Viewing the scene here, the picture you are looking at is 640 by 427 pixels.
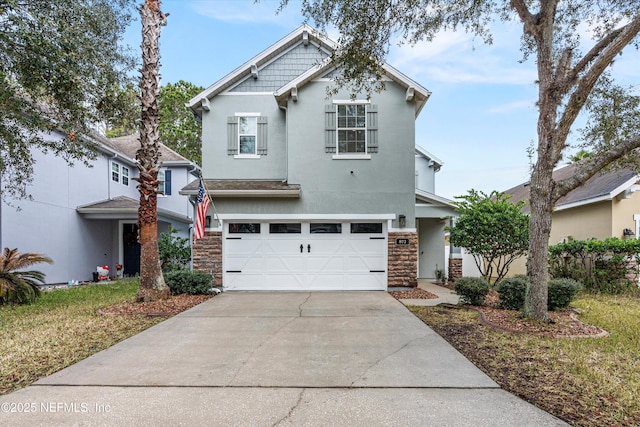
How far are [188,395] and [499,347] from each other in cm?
431

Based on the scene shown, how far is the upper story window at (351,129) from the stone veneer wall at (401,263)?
2744mm

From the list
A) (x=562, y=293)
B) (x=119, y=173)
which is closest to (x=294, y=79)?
(x=562, y=293)

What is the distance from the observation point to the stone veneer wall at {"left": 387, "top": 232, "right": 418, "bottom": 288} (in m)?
11.2

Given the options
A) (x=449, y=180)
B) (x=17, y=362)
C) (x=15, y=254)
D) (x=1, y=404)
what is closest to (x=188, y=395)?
(x=1, y=404)

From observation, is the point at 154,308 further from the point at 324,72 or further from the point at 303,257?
the point at 324,72

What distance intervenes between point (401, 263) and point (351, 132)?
4.28 meters

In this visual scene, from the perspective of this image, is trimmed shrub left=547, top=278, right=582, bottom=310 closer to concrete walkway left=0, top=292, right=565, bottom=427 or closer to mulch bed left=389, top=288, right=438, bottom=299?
mulch bed left=389, top=288, right=438, bottom=299

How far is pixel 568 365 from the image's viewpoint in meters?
4.62

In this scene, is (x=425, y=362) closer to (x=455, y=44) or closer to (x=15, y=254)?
(x=455, y=44)

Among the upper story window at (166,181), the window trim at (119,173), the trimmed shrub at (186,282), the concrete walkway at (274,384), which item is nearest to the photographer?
the concrete walkway at (274,384)

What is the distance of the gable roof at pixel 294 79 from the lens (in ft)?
36.1

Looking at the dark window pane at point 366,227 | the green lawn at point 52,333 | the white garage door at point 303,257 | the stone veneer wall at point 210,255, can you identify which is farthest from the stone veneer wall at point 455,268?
the green lawn at point 52,333

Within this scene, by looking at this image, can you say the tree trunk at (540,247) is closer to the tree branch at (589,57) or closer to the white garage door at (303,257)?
the tree branch at (589,57)

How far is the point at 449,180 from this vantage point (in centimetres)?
2498
